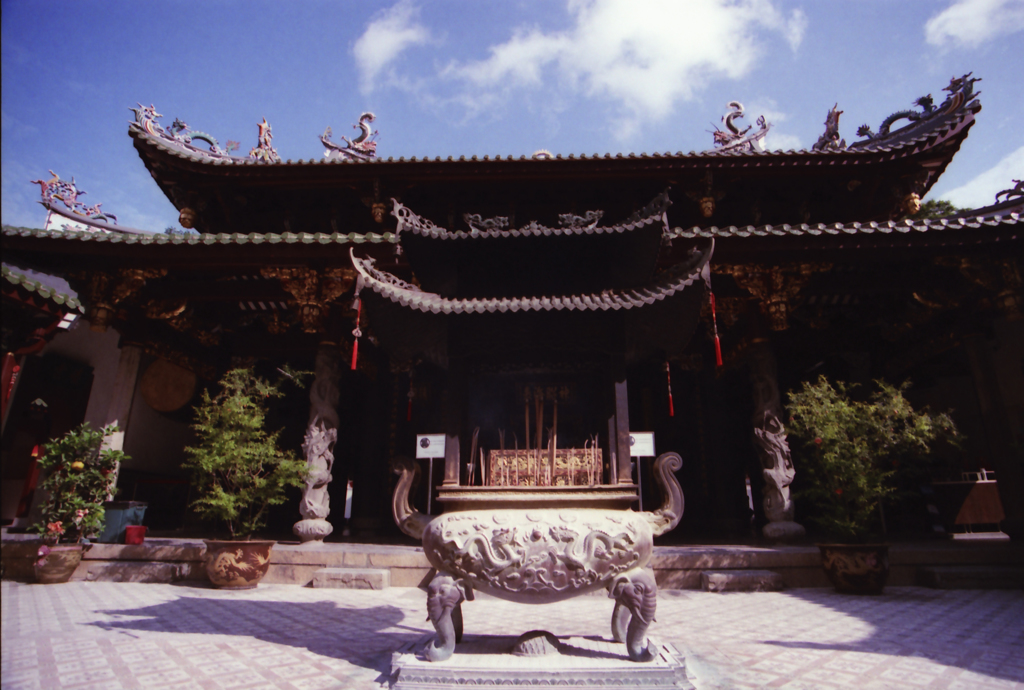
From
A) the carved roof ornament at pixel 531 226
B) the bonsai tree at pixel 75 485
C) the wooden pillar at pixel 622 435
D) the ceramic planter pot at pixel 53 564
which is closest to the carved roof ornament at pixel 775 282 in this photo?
the carved roof ornament at pixel 531 226

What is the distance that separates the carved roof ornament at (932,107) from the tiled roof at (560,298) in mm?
9261

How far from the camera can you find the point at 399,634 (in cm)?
507

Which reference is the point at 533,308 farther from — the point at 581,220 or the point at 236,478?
the point at 236,478

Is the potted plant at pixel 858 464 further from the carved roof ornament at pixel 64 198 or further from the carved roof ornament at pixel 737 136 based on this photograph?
the carved roof ornament at pixel 64 198

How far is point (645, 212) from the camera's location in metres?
4.99

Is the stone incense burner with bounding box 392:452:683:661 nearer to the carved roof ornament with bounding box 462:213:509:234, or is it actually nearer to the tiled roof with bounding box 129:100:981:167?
the carved roof ornament with bounding box 462:213:509:234

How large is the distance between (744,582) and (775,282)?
16.0 ft

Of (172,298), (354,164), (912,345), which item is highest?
(354,164)

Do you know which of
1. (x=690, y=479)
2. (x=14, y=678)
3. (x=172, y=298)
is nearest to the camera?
(x=14, y=678)

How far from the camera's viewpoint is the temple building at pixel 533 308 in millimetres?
4953

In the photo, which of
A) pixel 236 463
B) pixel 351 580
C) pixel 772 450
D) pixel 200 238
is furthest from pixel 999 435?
pixel 200 238

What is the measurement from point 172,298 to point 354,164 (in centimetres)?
437

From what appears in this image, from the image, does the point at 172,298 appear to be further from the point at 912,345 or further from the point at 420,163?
the point at 912,345

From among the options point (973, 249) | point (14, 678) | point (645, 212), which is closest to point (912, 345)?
point (973, 249)
